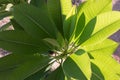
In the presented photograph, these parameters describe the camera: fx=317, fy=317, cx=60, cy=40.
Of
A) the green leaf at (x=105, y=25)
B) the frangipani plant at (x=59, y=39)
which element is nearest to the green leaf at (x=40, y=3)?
the frangipani plant at (x=59, y=39)

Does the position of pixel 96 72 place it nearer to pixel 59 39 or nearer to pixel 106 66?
pixel 106 66

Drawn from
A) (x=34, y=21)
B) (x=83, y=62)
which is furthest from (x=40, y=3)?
(x=83, y=62)

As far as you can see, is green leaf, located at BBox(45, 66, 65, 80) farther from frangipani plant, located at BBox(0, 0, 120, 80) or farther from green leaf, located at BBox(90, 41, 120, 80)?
green leaf, located at BBox(90, 41, 120, 80)

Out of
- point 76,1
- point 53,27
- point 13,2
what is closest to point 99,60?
point 53,27

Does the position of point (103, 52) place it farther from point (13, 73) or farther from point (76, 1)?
point (76, 1)

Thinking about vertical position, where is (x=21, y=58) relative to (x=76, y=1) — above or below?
above

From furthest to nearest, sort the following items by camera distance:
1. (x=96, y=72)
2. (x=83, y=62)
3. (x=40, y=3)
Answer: (x=40, y=3) < (x=96, y=72) < (x=83, y=62)
